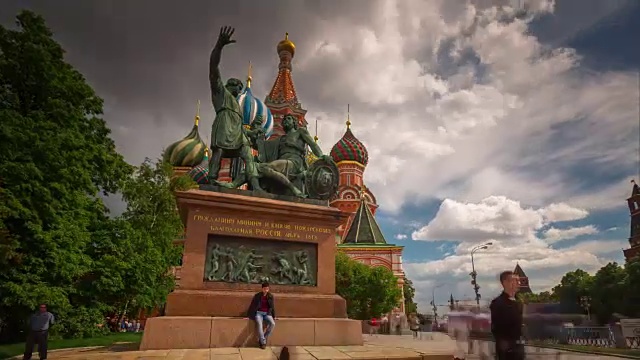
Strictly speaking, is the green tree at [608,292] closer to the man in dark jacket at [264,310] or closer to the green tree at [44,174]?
the man in dark jacket at [264,310]

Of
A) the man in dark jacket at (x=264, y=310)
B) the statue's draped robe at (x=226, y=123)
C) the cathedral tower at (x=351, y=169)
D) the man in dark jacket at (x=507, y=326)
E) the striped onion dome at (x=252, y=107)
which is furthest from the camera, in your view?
the cathedral tower at (x=351, y=169)

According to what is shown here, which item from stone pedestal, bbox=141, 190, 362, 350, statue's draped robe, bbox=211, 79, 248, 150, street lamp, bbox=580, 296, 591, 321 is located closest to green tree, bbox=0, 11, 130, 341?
stone pedestal, bbox=141, 190, 362, 350

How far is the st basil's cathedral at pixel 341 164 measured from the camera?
42562mm

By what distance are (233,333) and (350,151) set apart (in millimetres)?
53380

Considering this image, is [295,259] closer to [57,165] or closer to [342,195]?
[57,165]

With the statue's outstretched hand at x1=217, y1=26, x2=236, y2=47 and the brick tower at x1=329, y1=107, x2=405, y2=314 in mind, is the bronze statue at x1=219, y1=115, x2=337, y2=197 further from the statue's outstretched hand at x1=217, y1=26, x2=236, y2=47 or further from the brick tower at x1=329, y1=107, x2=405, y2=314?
the brick tower at x1=329, y1=107, x2=405, y2=314

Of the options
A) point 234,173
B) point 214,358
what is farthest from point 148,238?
point 214,358

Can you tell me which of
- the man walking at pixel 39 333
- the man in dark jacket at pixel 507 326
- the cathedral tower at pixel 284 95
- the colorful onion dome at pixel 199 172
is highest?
the cathedral tower at pixel 284 95

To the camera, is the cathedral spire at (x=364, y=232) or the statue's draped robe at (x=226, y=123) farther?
the cathedral spire at (x=364, y=232)

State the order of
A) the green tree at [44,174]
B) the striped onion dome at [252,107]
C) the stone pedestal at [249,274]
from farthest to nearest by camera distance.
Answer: the striped onion dome at [252,107], the green tree at [44,174], the stone pedestal at [249,274]

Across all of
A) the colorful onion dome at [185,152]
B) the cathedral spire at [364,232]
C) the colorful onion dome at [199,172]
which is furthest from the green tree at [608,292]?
the colorful onion dome at [185,152]

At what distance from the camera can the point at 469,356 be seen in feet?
23.5

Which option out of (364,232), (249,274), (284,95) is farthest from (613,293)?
(284,95)

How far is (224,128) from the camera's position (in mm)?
10352
